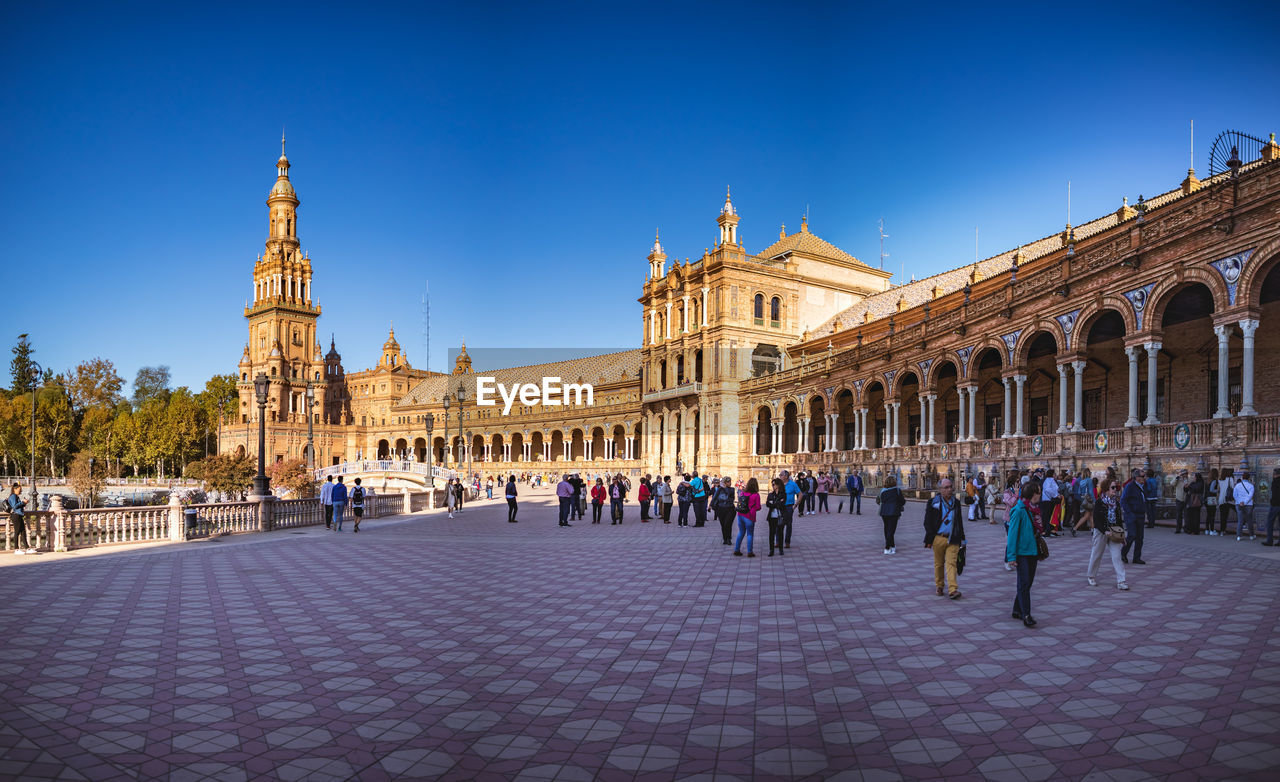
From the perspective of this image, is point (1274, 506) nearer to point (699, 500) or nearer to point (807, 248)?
point (699, 500)

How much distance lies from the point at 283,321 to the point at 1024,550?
10832 centimetres

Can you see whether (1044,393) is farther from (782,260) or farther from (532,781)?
(782,260)

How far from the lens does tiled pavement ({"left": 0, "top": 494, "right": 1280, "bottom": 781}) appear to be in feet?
16.0

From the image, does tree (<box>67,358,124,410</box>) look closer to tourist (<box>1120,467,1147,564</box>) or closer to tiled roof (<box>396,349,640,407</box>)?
tiled roof (<box>396,349,640,407</box>)

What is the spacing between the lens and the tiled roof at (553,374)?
85.2 metres

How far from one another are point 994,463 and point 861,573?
16082 mm

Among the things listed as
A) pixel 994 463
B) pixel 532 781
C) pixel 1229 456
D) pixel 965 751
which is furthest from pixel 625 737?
pixel 994 463

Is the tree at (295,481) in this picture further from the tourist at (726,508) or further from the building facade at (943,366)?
the tourist at (726,508)

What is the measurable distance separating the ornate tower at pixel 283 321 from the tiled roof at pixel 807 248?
64.4 metres

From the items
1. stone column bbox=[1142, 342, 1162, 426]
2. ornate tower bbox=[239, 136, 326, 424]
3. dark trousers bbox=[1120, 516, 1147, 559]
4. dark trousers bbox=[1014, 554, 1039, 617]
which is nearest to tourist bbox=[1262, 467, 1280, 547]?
dark trousers bbox=[1120, 516, 1147, 559]

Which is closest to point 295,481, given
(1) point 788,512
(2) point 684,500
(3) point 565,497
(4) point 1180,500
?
(3) point 565,497

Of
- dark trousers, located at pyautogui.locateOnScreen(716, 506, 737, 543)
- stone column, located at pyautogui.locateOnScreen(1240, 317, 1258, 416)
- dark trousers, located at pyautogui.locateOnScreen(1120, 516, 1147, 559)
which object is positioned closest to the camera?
dark trousers, located at pyautogui.locateOnScreen(1120, 516, 1147, 559)

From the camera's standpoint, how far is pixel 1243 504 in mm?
15164

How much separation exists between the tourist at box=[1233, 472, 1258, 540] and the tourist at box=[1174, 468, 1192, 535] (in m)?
1.09
